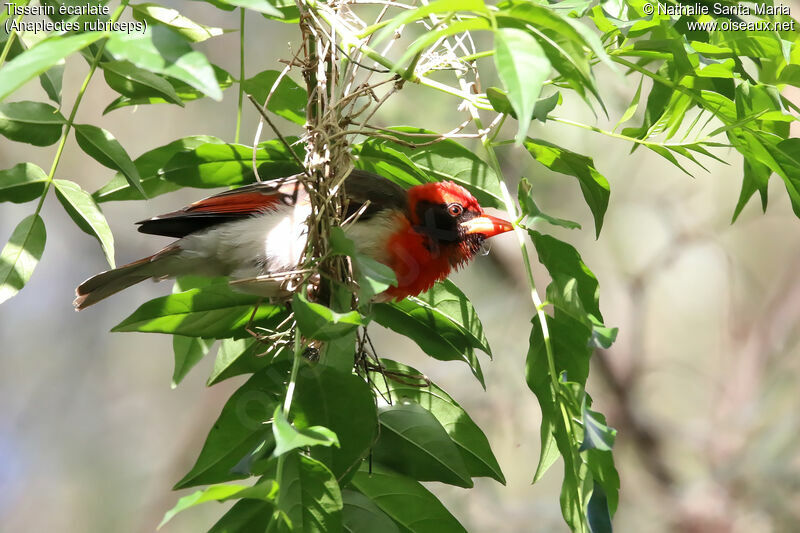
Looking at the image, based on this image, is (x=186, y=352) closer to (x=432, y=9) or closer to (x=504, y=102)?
(x=504, y=102)

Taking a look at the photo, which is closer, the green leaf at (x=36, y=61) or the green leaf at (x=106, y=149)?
the green leaf at (x=36, y=61)

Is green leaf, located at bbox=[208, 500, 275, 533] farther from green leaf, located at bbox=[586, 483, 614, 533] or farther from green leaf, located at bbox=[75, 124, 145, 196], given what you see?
green leaf, located at bbox=[75, 124, 145, 196]

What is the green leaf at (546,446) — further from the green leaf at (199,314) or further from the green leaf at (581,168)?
the green leaf at (199,314)

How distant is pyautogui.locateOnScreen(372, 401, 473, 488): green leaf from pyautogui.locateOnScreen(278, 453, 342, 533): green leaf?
315 mm

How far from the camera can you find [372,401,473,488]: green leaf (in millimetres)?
1312

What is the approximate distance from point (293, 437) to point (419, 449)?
1.40ft

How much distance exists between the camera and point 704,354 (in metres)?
6.42

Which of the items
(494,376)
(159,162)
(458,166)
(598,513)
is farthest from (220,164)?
(494,376)

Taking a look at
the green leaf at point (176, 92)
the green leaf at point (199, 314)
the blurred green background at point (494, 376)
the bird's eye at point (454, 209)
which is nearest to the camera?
the green leaf at point (199, 314)

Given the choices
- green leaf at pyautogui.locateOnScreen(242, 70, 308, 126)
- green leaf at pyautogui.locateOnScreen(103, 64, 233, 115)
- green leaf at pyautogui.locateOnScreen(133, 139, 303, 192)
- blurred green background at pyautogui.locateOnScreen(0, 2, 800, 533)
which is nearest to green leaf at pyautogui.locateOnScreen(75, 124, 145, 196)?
green leaf at pyautogui.locateOnScreen(103, 64, 233, 115)

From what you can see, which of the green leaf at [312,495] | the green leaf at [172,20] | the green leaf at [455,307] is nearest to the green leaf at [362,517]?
the green leaf at [312,495]

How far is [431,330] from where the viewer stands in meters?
1.54

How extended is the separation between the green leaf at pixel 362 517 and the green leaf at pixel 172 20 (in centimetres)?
88

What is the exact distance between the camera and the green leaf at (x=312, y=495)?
101 centimetres
